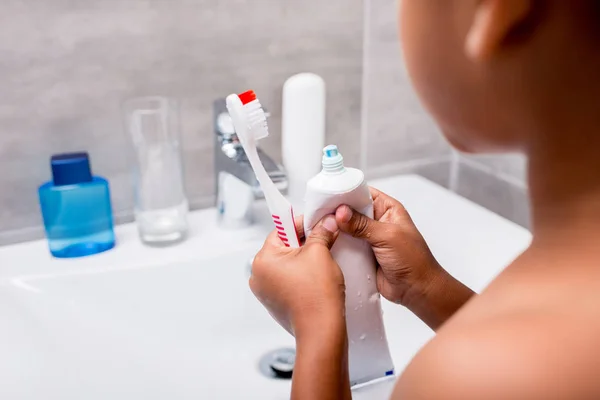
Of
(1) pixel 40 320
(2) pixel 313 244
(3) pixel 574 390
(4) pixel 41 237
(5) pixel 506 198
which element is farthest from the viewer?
(5) pixel 506 198

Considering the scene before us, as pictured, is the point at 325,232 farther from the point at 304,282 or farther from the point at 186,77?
the point at 186,77

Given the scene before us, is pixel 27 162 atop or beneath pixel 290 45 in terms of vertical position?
beneath

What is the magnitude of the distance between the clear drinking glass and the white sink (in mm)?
23

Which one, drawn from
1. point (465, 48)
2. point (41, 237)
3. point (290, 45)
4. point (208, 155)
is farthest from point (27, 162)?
point (465, 48)

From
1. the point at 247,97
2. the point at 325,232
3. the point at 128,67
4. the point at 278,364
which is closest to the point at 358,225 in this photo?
the point at 325,232

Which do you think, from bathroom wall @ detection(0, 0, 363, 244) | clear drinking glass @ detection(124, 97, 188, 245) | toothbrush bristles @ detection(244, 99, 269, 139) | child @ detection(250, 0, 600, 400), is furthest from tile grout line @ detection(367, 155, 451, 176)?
child @ detection(250, 0, 600, 400)

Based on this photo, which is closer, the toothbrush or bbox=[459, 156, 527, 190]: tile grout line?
the toothbrush

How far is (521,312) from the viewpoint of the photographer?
0.36 m

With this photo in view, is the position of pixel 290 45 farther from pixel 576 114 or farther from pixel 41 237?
pixel 576 114

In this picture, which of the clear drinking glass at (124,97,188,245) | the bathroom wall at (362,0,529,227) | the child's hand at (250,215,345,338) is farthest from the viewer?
the bathroom wall at (362,0,529,227)

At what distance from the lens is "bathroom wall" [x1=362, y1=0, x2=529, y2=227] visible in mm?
841

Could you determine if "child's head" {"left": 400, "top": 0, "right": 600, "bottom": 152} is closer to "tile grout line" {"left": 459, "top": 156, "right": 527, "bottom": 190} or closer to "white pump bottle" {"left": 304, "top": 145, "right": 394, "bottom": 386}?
"white pump bottle" {"left": 304, "top": 145, "right": 394, "bottom": 386}

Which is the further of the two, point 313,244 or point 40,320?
point 40,320

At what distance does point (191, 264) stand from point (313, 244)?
0.26 metres
